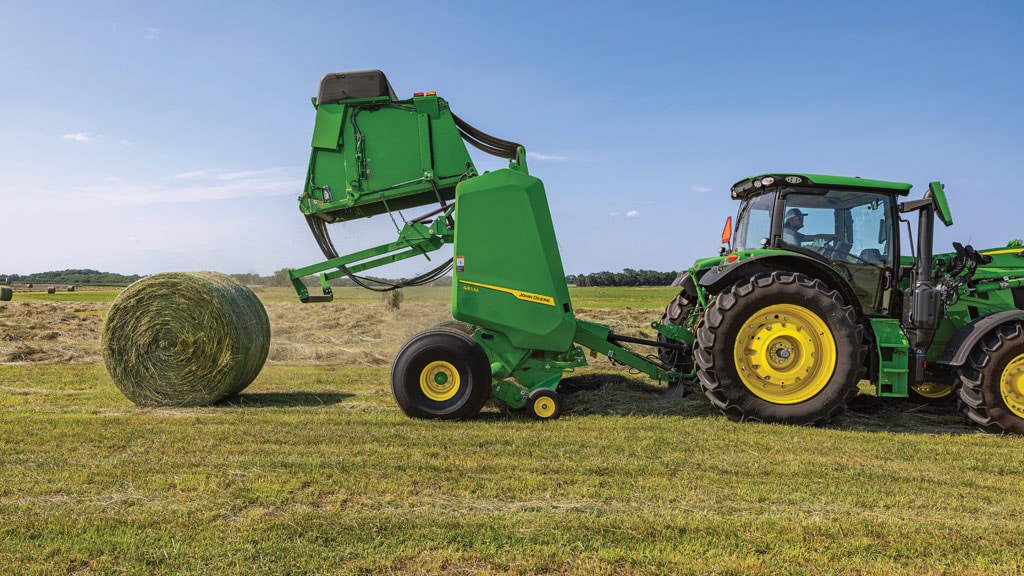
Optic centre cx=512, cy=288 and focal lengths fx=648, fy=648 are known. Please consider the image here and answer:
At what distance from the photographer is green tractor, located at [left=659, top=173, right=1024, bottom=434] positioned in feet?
18.1

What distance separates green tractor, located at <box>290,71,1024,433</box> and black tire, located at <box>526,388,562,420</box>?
13 mm

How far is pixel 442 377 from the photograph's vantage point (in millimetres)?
5742

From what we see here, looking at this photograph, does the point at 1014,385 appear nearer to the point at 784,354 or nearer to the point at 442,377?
the point at 784,354

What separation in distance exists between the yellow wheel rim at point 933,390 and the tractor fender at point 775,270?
153 centimetres

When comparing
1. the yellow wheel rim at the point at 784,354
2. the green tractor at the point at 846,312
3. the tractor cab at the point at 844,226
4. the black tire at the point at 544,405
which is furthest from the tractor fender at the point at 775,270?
the black tire at the point at 544,405

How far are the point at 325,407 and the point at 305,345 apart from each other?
5.32 metres

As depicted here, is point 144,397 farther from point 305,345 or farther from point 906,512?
point 906,512

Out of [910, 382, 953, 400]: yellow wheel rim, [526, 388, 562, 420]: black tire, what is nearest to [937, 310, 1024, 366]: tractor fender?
[910, 382, 953, 400]: yellow wheel rim

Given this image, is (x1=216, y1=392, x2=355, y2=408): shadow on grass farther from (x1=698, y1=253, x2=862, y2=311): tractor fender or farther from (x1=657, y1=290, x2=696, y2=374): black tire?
(x1=698, y1=253, x2=862, y2=311): tractor fender

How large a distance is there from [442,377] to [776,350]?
295cm

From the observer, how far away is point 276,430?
524 cm

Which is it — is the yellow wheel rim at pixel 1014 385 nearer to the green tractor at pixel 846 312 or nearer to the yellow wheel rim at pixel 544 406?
the green tractor at pixel 846 312

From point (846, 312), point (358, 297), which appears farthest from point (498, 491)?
point (358, 297)

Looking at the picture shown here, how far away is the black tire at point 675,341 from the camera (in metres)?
6.60
